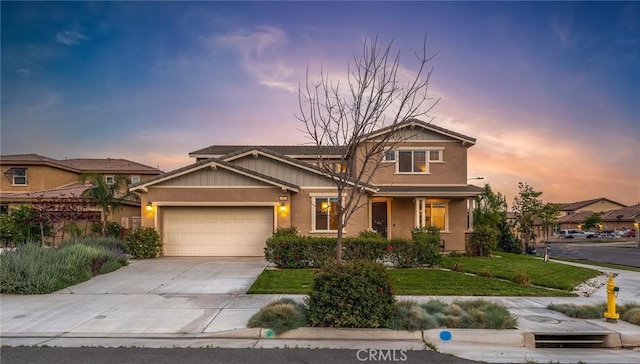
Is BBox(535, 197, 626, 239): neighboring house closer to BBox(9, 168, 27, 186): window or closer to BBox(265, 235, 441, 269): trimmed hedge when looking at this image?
BBox(265, 235, 441, 269): trimmed hedge

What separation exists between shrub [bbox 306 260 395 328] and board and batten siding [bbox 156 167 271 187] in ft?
36.8

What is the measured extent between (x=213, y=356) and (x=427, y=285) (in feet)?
23.3

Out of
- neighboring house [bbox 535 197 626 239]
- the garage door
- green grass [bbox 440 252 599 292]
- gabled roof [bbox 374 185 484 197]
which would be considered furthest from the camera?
neighboring house [bbox 535 197 626 239]

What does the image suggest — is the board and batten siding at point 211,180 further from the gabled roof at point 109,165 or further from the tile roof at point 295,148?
the gabled roof at point 109,165

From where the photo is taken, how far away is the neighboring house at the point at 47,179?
24.9 metres

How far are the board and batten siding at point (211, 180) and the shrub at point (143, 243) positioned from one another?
2160 mm

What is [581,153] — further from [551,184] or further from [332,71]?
[332,71]

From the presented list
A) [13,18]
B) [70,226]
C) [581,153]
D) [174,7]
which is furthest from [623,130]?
[70,226]

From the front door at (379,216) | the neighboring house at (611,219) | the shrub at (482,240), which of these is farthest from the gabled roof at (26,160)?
the neighboring house at (611,219)

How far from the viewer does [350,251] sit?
1518cm

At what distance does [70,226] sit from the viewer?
68.5ft

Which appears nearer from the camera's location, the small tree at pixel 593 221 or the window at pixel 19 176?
the window at pixel 19 176

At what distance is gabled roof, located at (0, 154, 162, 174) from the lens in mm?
29594

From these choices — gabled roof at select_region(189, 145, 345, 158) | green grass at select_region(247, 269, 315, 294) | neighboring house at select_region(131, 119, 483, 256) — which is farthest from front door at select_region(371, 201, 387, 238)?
green grass at select_region(247, 269, 315, 294)
